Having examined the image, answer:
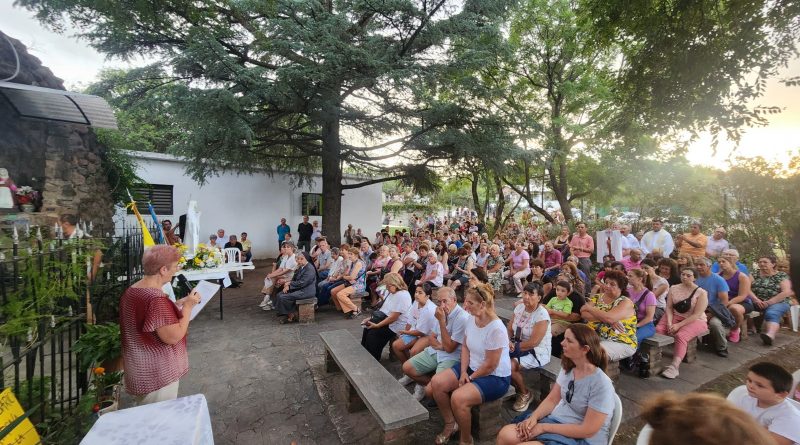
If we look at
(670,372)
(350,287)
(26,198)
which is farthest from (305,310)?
(26,198)

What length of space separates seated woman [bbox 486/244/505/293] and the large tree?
318 cm

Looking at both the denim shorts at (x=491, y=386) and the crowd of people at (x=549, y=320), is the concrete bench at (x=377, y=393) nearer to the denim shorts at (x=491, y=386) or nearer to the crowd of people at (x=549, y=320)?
the crowd of people at (x=549, y=320)

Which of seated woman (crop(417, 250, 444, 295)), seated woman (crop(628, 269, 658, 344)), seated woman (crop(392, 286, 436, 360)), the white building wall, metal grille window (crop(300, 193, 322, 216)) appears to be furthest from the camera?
metal grille window (crop(300, 193, 322, 216))

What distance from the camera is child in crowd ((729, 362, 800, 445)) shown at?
7.03 ft

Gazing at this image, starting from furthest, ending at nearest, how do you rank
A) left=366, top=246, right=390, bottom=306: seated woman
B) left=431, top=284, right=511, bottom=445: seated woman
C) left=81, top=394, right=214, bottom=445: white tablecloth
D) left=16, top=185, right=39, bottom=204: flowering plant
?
left=366, top=246, right=390, bottom=306: seated woman < left=16, top=185, right=39, bottom=204: flowering plant < left=431, top=284, right=511, bottom=445: seated woman < left=81, top=394, right=214, bottom=445: white tablecloth

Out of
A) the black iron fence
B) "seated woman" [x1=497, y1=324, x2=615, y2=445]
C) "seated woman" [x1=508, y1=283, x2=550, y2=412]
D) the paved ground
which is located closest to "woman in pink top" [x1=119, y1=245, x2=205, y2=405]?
the black iron fence

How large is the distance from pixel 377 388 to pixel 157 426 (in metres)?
1.68

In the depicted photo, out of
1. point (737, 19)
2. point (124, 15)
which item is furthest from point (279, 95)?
point (737, 19)

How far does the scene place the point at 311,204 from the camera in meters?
15.2

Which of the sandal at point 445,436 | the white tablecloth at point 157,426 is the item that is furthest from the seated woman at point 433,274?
the white tablecloth at point 157,426

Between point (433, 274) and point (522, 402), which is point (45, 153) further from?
point (522, 402)

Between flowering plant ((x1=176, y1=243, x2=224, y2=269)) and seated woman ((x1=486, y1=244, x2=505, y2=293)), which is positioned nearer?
flowering plant ((x1=176, y1=243, x2=224, y2=269))

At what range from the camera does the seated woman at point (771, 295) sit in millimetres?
5535

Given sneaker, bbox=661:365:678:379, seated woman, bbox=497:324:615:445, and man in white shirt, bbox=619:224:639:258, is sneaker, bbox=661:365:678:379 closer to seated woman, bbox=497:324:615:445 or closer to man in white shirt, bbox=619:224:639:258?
seated woman, bbox=497:324:615:445
